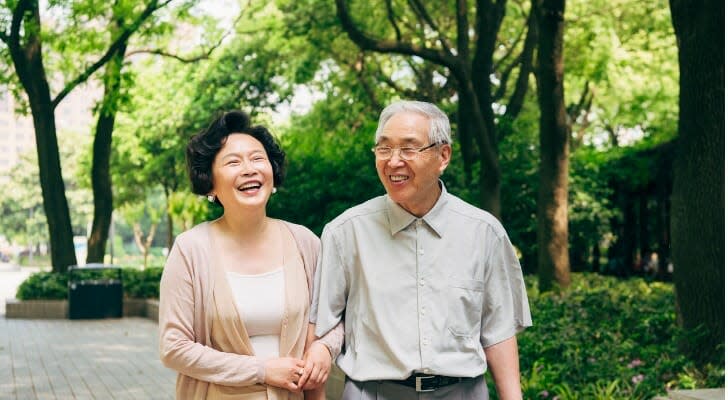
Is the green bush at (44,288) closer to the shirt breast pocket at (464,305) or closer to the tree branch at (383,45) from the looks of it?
the tree branch at (383,45)

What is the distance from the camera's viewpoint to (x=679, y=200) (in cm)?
923

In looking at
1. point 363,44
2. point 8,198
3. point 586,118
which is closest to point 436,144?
point 363,44

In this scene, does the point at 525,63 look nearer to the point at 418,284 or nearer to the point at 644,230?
the point at 644,230

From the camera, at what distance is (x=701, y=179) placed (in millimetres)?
9008

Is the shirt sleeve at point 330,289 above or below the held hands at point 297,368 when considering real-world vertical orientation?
above

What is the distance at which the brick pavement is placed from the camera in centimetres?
1077

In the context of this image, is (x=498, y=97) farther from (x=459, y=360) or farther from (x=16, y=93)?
(x=459, y=360)

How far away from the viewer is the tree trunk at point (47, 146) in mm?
21906

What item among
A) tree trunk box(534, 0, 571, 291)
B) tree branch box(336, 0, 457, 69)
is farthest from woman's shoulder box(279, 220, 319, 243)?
tree branch box(336, 0, 457, 69)

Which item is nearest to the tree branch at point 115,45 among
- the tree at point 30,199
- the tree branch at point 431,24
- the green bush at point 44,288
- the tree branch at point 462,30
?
the green bush at point 44,288

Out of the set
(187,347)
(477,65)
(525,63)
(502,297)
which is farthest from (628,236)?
(187,347)

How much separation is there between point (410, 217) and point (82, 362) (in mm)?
10814

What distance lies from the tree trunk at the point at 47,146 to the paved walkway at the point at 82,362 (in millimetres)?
2804

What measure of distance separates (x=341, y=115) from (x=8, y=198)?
55.4 m
